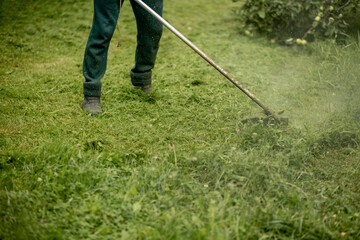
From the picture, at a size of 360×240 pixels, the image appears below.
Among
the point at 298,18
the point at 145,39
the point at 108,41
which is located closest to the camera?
the point at 108,41

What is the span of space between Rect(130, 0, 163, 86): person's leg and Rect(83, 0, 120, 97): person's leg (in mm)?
309

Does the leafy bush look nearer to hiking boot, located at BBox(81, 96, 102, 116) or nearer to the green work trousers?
the green work trousers

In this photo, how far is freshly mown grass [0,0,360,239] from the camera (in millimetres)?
1943

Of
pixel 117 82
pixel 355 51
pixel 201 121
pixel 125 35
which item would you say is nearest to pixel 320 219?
pixel 201 121

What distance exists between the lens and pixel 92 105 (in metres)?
3.17

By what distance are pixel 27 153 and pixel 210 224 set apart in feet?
4.51

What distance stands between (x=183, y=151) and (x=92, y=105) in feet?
3.46

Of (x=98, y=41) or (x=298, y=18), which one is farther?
(x=298, y=18)

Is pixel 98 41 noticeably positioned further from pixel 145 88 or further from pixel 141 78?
pixel 145 88

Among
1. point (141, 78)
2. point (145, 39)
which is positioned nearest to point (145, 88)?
point (141, 78)

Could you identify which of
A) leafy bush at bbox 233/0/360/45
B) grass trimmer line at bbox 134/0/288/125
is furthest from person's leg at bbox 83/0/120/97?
leafy bush at bbox 233/0/360/45

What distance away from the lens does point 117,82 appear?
12.8ft

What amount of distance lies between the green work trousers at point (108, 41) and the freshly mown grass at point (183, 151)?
24 cm

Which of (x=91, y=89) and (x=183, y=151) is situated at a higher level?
(x=91, y=89)
